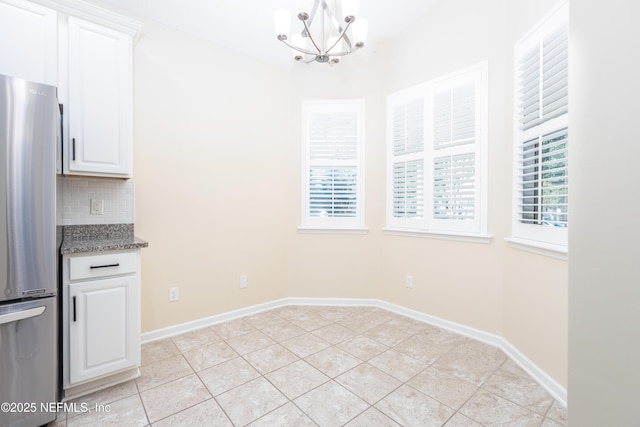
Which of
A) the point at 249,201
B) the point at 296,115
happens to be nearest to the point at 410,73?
the point at 296,115

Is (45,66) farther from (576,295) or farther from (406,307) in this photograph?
(406,307)

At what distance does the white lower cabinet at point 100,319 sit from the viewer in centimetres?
166

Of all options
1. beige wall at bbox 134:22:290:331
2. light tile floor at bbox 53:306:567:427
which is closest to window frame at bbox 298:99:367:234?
beige wall at bbox 134:22:290:331

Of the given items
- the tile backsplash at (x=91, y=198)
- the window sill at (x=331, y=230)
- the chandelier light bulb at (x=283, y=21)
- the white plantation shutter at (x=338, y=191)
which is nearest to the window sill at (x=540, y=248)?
the window sill at (x=331, y=230)

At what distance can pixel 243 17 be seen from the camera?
8.29 ft

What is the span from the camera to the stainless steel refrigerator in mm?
1353

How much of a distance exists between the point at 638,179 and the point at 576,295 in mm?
327

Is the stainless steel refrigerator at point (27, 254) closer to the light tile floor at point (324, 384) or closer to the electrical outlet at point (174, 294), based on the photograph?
the light tile floor at point (324, 384)

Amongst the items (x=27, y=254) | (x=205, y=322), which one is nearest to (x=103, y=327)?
(x=27, y=254)

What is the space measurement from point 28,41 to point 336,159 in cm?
254

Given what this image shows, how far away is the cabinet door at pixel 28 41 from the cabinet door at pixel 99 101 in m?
0.09

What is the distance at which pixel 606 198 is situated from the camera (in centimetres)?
66

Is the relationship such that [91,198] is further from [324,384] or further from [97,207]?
Result: [324,384]

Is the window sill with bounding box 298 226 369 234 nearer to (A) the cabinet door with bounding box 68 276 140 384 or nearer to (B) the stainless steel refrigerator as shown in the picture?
(A) the cabinet door with bounding box 68 276 140 384
